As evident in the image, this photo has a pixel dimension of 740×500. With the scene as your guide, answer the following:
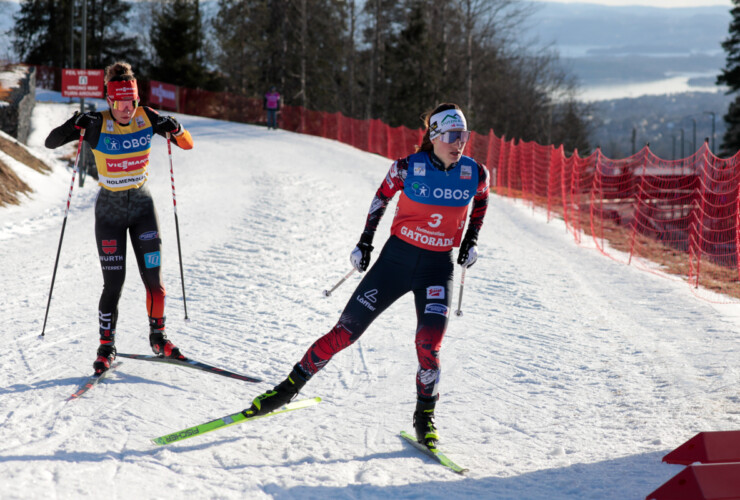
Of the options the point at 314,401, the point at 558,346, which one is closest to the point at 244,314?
the point at 314,401

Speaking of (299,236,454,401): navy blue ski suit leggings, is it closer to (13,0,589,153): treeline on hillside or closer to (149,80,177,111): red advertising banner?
(13,0,589,153): treeline on hillside

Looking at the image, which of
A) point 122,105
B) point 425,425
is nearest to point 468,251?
point 425,425

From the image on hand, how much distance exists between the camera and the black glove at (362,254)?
162 inches

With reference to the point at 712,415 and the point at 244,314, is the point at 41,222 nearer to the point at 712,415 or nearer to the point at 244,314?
the point at 244,314

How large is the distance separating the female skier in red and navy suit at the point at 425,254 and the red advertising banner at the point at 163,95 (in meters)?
34.7

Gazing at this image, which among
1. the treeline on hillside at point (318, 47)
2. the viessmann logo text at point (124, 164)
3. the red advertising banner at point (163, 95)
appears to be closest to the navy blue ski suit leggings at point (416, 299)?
the viessmann logo text at point (124, 164)

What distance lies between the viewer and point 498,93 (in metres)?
53.9

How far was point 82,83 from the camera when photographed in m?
16.8

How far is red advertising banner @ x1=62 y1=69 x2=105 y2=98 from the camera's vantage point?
54.3 ft

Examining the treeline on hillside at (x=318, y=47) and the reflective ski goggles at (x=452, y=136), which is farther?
the treeline on hillside at (x=318, y=47)

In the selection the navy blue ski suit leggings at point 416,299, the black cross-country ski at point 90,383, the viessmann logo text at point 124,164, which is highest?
the viessmann logo text at point 124,164

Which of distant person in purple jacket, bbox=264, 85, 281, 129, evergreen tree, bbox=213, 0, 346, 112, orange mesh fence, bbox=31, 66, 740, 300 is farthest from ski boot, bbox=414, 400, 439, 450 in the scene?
evergreen tree, bbox=213, 0, 346, 112

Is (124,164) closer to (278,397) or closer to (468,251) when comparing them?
(278,397)

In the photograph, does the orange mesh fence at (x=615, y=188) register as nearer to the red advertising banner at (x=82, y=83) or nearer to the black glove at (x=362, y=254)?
the black glove at (x=362, y=254)
